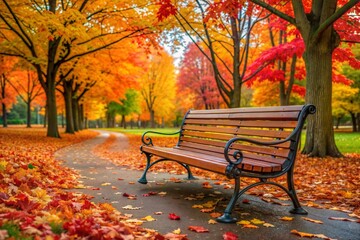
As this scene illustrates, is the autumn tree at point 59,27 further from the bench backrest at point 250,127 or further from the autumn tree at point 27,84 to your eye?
the autumn tree at point 27,84

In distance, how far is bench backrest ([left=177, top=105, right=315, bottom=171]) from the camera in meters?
3.73

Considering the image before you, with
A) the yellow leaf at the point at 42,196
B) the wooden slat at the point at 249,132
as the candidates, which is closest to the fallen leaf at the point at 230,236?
the wooden slat at the point at 249,132

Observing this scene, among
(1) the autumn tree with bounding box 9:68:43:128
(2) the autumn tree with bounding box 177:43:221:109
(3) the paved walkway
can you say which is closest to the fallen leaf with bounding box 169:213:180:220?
(3) the paved walkway

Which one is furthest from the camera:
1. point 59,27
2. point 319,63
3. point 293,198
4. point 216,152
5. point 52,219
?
point 59,27

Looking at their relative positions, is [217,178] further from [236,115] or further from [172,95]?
[172,95]

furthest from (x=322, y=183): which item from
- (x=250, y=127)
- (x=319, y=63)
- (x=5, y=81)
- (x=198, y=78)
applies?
(x=5, y=81)

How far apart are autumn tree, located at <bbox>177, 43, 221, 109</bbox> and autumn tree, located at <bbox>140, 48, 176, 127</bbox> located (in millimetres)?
8253

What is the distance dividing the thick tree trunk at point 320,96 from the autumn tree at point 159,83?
36698mm

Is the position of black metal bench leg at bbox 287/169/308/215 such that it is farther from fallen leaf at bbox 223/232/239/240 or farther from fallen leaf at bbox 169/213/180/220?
fallen leaf at bbox 169/213/180/220

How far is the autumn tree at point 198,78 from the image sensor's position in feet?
113

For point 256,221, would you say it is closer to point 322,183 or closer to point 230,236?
point 230,236

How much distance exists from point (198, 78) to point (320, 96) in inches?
1107

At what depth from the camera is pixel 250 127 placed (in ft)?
14.6

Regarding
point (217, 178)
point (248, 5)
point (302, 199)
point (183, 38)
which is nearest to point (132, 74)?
point (183, 38)
